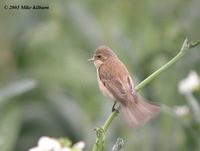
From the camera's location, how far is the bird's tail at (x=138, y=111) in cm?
226

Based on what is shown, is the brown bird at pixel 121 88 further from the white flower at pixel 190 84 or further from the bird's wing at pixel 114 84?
the white flower at pixel 190 84

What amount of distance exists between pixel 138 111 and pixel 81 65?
264 cm

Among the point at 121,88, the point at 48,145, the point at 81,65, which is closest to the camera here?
the point at 48,145

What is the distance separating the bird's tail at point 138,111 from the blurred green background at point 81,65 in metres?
1.15

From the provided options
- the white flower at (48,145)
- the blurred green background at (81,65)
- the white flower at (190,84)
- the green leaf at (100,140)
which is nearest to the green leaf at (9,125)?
the blurred green background at (81,65)

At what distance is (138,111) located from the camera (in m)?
2.47

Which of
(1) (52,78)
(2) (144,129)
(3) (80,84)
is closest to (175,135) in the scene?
(2) (144,129)

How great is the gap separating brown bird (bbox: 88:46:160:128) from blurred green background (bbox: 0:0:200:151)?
627 mm

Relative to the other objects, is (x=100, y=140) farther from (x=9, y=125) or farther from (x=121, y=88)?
(x=9, y=125)

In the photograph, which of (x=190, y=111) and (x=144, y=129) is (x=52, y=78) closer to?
(x=144, y=129)

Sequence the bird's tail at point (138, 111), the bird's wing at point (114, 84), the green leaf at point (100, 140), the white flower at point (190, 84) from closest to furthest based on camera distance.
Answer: the green leaf at point (100, 140)
the bird's tail at point (138, 111)
the bird's wing at point (114, 84)
the white flower at point (190, 84)

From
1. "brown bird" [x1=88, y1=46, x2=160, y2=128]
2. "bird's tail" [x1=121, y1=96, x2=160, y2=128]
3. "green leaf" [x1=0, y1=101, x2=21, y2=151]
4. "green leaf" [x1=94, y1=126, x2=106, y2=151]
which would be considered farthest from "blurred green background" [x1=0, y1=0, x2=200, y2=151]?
"green leaf" [x1=94, y1=126, x2=106, y2=151]

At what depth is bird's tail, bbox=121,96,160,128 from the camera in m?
2.26

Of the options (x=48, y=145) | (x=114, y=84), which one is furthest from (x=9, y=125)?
(x=48, y=145)
